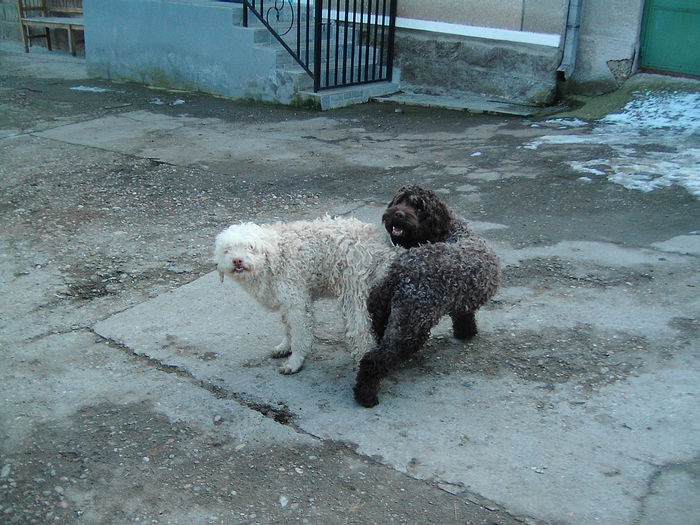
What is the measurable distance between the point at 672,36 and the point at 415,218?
22.1 ft

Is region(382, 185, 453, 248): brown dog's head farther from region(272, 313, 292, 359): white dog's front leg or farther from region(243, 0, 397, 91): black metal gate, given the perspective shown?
region(243, 0, 397, 91): black metal gate

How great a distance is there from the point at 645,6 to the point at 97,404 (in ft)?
26.9

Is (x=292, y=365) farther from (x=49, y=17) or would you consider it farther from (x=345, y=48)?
(x=49, y=17)

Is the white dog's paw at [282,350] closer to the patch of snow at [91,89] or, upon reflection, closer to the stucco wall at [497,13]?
the stucco wall at [497,13]

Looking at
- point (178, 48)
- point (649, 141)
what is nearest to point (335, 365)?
point (649, 141)

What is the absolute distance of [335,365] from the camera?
4.27 m

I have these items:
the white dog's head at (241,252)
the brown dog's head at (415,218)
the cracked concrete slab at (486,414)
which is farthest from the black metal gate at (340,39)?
the white dog's head at (241,252)

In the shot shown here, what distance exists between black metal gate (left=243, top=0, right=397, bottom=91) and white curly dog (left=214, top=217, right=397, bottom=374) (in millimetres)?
6354

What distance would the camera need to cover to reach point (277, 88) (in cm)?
1034

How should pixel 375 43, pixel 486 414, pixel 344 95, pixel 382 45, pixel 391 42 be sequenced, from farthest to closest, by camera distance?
1. pixel 382 45
2. pixel 391 42
3. pixel 375 43
4. pixel 344 95
5. pixel 486 414

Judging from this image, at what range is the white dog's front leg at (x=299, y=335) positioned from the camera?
4059 mm

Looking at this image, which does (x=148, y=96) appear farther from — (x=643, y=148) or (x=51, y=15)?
(x=643, y=148)

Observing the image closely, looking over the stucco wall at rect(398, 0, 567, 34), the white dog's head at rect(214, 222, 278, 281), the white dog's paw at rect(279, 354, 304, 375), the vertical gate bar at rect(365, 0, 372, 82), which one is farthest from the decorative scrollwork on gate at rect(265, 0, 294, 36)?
the white dog's paw at rect(279, 354, 304, 375)

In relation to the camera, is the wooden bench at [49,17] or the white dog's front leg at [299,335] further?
the wooden bench at [49,17]
